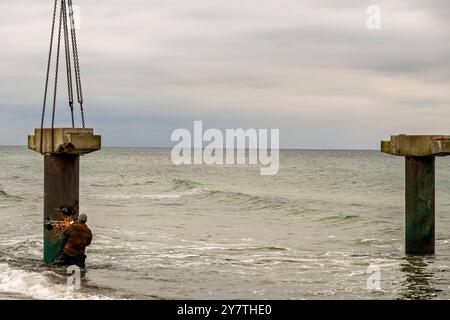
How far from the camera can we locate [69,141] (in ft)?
43.7

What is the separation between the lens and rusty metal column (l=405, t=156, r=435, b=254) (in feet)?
51.0

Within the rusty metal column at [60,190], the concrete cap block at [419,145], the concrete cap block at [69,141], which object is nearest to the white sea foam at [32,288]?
the rusty metal column at [60,190]

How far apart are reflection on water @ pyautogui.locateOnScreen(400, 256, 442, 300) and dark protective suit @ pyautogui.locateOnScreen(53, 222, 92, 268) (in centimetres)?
600

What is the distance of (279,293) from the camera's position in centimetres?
1305

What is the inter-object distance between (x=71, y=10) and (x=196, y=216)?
682 inches

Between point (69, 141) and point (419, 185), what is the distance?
7.58 metres

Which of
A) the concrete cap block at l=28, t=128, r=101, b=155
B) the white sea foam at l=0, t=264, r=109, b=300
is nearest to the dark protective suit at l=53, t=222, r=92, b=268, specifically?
the white sea foam at l=0, t=264, r=109, b=300

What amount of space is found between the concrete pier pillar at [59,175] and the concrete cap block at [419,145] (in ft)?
21.4

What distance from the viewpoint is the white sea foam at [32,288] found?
11.3m
